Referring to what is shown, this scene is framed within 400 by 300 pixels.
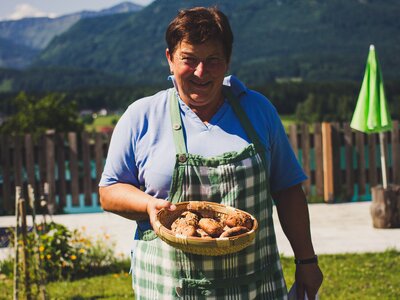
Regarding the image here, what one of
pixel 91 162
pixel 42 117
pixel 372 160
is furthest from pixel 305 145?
pixel 42 117

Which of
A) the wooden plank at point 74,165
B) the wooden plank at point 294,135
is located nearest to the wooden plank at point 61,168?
the wooden plank at point 74,165

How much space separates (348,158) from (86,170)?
4.06 meters

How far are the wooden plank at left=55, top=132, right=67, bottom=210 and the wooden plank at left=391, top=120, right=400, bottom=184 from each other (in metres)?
5.14

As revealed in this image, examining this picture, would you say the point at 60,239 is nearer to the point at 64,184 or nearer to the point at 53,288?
the point at 53,288

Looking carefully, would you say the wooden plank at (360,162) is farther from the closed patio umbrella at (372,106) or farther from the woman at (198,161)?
the woman at (198,161)

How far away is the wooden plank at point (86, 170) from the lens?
1082cm

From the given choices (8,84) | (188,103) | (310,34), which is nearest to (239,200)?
(188,103)

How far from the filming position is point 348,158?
436 inches

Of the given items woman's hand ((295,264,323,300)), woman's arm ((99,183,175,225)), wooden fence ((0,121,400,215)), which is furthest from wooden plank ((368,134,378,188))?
woman's arm ((99,183,175,225))

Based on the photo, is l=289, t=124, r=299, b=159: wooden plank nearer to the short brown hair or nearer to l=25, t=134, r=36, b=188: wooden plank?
l=25, t=134, r=36, b=188: wooden plank

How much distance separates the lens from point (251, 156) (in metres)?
2.33

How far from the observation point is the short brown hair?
229 cm

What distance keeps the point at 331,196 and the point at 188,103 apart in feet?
28.7

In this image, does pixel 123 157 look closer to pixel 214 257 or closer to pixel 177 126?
pixel 177 126
